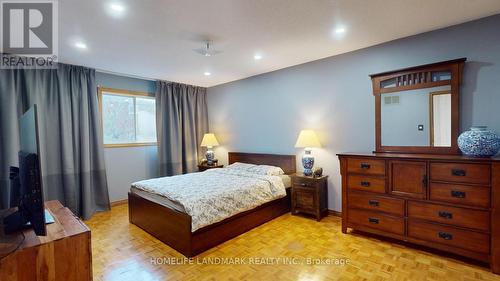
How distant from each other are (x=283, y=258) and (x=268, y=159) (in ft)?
6.87

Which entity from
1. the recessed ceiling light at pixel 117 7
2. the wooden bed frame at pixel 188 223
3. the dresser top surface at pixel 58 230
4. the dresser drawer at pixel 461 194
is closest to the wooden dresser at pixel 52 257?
the dresser top surface at pixel 58 230

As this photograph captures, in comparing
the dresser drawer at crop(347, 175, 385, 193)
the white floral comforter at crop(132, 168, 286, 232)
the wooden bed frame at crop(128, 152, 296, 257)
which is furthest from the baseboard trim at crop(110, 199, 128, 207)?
A: the dresser drawer at crop(347, 175, 385, 193)

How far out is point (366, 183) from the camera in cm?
278

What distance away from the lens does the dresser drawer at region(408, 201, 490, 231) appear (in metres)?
2.13

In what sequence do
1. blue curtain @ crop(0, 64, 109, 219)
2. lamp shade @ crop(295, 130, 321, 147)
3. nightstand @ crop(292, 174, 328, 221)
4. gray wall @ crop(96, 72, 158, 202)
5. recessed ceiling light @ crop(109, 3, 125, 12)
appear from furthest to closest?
gray wall @ crop(96, 72, 158, 202)
lamp shade @ crop(295, 130, 321, 147)
nightstand @ crop(292, 174, 328, 221)
blue curtain @ crop(0, 64, 109, 219)
recessed ceiling light @ crop(109, 3, 125, 12)

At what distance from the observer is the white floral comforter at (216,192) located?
256 centimetres

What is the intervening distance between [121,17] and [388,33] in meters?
2.88

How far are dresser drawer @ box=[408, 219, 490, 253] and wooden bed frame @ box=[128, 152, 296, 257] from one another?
5.59ft

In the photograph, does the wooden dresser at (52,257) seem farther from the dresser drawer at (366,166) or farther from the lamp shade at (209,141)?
the lamp shade at (209,141)

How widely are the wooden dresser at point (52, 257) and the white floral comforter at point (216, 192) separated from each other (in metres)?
1.11

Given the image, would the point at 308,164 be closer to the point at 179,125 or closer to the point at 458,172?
A: the point at 458,172

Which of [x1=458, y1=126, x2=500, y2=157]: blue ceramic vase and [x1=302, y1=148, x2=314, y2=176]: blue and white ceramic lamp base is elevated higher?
[x1=458, y1=126, x2=500, y2=157]: blue ceramic vase

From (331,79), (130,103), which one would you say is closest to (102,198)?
(130,103)

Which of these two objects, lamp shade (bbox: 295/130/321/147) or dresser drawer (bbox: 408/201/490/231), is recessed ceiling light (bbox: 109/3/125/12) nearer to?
lamp shade (bbox: 295/130/321/147)
